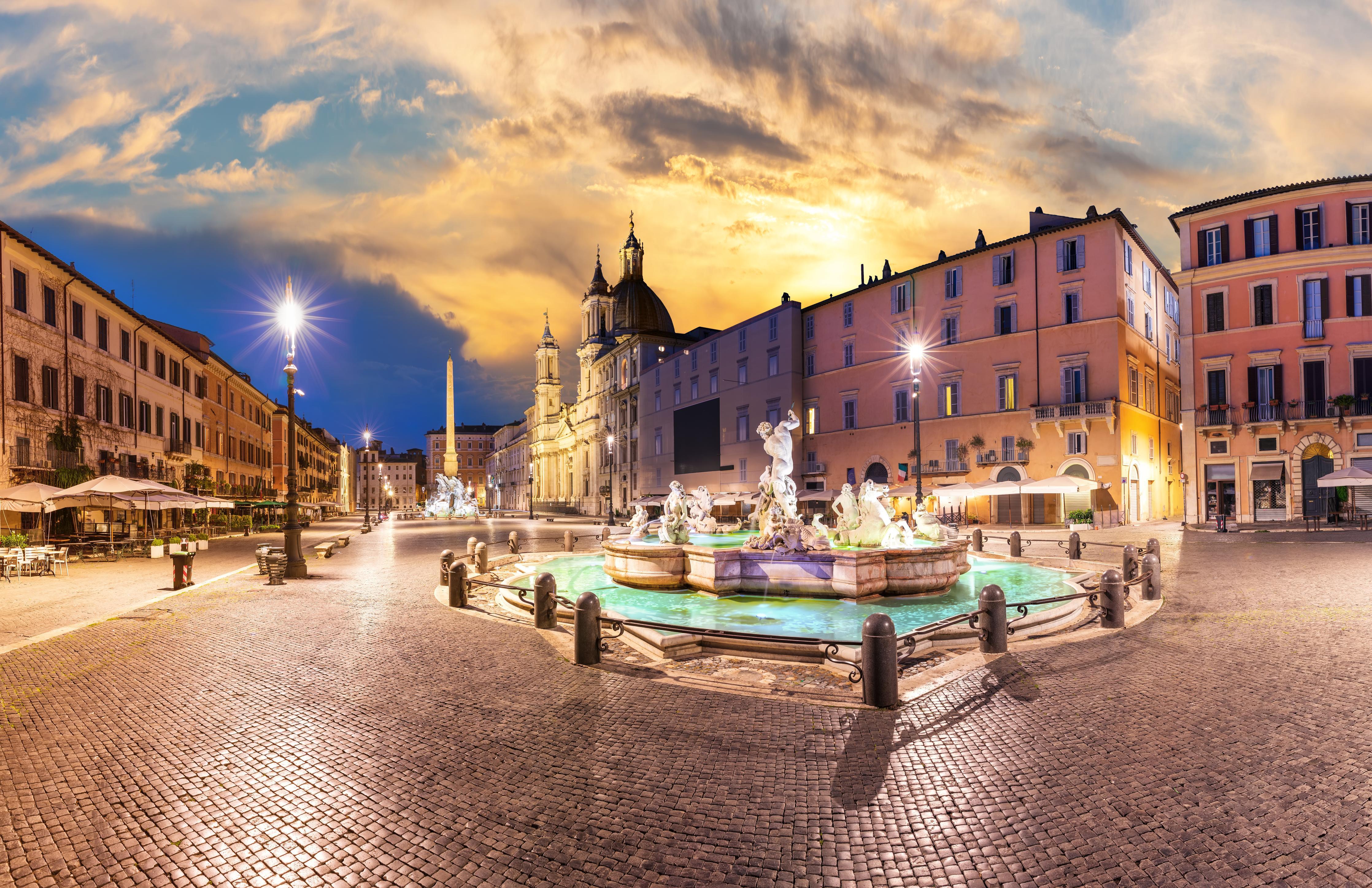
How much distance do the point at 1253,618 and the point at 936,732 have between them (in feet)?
25.2

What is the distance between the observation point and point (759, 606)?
11969 millimetres

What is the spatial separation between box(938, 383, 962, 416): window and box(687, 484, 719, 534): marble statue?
2311 cm

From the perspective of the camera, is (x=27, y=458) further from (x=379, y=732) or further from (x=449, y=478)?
(x=449, y=478)

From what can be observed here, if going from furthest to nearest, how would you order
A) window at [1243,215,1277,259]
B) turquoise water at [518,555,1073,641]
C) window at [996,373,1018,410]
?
window at [996,373,1018,410], window at [1243,215,1277,259], turquoise water at [518,555,1073,641]

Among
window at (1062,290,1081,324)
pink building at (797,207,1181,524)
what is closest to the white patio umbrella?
pink building at (797,207,1181,524)

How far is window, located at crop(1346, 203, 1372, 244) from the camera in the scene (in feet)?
104

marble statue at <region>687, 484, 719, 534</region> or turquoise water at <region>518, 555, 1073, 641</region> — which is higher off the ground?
marble statue at <region>687, 484, 719, 534</region>

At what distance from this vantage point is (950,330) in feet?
130

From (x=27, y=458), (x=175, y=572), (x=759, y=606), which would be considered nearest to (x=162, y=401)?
(x=27, y=458)

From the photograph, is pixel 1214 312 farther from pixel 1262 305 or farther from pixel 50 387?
pixel 50 387

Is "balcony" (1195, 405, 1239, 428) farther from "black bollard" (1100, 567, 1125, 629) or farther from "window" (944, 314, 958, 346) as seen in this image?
"black bollard" (1100, 567, 1125, 629)

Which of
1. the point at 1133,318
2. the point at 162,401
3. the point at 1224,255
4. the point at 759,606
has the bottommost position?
the point at 759,606

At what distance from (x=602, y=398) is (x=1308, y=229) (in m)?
65.3

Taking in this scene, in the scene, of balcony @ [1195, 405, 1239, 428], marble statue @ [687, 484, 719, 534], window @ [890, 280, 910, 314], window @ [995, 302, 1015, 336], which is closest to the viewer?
marble statue @ [687, 484, 719, 534]
